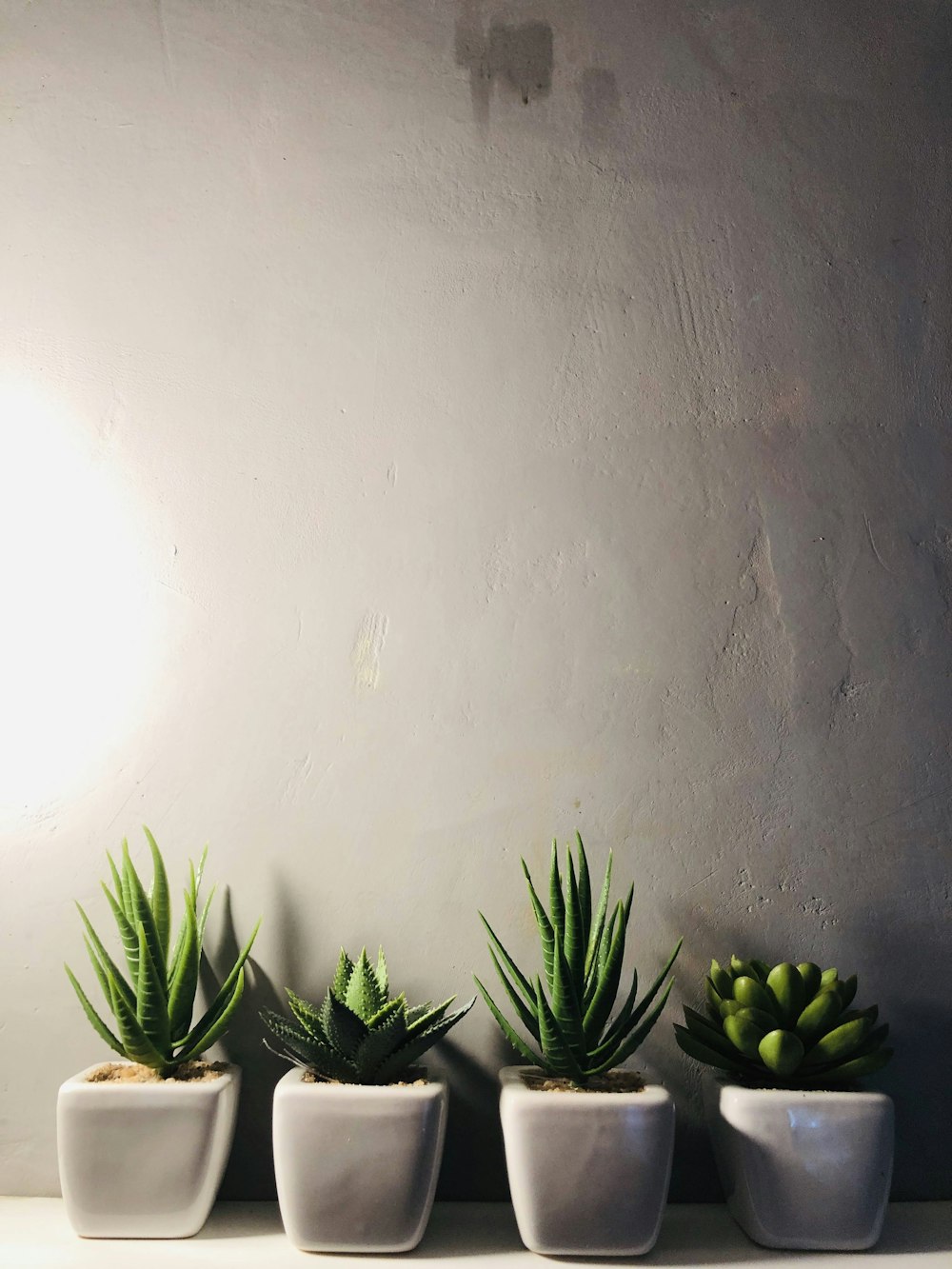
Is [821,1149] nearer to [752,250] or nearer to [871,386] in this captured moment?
[871,386]

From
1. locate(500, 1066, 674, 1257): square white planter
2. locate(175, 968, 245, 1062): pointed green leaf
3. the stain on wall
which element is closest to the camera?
locate(500, 1066, 674, 1257): square white planter

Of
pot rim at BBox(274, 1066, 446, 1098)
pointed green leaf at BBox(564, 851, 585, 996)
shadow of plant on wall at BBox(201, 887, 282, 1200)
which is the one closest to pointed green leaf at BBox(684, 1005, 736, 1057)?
pointed green leaf at BBox(564, 851, 585, 996)

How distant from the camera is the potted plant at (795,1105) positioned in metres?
0.75

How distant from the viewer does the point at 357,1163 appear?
0.74m

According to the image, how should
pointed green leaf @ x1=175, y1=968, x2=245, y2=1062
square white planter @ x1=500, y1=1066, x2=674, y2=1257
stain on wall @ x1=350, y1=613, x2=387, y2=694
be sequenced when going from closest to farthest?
square white planter @ x1=500, y1=1066, x2=674, y2=1257, pointed green leaf @ x1=175, y1=968, x2=245, y2=1062, stain on wall @ x1=350, y1=613, x2=387, y2=694

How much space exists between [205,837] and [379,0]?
929 millimetres

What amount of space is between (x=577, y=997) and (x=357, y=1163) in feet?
0.69

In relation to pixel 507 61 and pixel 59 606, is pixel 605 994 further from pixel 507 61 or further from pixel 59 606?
pixel 507 61

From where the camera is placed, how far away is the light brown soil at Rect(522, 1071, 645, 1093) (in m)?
0.79

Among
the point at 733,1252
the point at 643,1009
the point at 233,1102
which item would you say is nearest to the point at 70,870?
the point at 233,1102

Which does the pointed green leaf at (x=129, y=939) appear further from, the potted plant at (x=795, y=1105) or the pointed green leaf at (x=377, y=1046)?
the potted plant at (x=795, y=1105)

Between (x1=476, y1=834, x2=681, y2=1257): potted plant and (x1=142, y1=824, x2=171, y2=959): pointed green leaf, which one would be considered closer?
(x1=476, y1=834, x2=681, y2=1257): potted plant

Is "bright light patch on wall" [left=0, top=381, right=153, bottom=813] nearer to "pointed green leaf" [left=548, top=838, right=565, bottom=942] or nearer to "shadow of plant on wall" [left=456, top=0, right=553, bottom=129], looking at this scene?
"pointed green leaf" [left=548, top=838, right=565, bottom=942]

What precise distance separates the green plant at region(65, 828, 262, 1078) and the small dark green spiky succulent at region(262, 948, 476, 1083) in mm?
78
